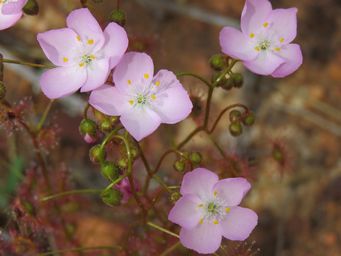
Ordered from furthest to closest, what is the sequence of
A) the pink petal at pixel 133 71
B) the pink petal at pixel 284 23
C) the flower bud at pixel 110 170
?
Result: the pink petal at pixel 284 23, the pink petal at pixel 133 71, the flower bud at pixel 110 170

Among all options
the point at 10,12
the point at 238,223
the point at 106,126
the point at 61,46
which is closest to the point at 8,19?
the point at 10,12

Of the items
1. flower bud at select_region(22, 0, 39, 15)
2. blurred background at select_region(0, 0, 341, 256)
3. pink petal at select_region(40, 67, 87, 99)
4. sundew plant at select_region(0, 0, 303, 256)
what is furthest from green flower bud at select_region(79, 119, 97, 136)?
blurred background at select_region(0, 0, 341, 256)

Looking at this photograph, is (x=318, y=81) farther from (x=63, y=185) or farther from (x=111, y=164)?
(x=111, y=164)

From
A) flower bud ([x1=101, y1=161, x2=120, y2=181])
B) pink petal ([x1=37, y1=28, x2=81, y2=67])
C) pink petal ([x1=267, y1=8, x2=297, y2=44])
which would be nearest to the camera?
flower bud ([x1=101, y1=161, x2=120, y2=181])

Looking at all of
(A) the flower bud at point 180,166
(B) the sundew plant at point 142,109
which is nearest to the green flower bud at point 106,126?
(B) the sundew plant at point 142,109

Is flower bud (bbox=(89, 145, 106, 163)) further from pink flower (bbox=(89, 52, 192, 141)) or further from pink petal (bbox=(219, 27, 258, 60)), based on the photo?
pink petal (bbox=(219, 27, 258, 60))

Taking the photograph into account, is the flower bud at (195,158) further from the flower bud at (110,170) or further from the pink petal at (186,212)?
the flower bud at (110,170)
